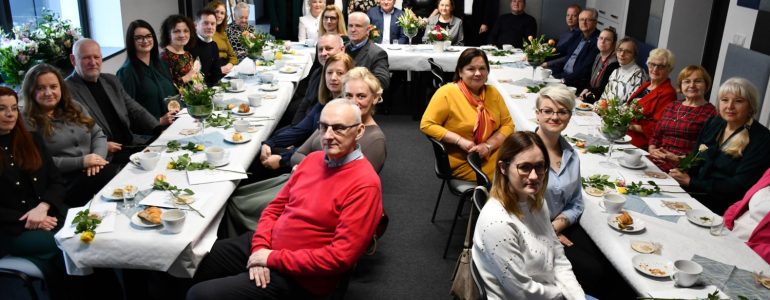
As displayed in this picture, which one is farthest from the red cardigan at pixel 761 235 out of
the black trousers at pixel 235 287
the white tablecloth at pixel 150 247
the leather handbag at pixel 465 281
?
the white tablecloth at pixel 150 247

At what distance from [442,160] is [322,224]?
134 centimetres

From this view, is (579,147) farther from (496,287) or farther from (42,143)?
(42,143)

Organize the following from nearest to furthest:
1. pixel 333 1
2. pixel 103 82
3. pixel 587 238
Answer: pixel 587 238 < pixel 103 82 < pixel 333 1

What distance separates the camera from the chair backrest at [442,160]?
3.76 m

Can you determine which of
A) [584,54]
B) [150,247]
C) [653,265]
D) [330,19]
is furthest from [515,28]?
[150,247]

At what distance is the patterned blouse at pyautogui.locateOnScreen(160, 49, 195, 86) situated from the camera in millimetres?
5172

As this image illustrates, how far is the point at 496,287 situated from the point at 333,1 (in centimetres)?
745

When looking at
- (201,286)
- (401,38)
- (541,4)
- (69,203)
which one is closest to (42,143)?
(69,203)

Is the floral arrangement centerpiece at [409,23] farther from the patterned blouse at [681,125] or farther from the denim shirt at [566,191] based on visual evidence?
the denim shirt at [566,191]

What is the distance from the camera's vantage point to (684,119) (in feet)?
13.1

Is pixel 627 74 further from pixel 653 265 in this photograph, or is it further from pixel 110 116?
pixel 110 116

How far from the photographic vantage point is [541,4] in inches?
381

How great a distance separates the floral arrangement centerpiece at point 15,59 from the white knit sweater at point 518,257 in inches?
133

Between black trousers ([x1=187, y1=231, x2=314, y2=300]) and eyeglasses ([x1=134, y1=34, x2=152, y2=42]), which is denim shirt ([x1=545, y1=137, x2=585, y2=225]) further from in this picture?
eyeglasses ([x1=134, y1=34, x2=152, y2=42])
